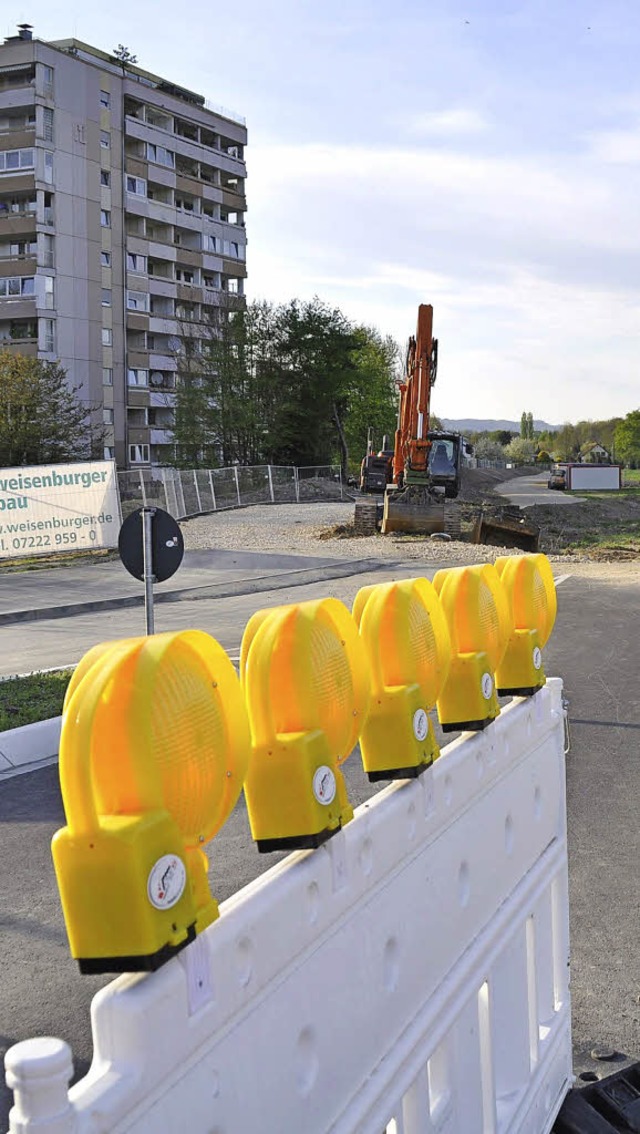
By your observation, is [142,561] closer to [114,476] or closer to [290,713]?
[290,713]

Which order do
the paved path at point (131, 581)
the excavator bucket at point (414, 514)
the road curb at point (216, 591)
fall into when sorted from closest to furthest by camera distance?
the road curb at point (216, 591)
the paved path at point (131, 581)
the excavator bucket at point (414, 514)

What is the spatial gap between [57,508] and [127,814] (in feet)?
85.3

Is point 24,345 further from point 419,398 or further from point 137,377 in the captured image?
point 419,398

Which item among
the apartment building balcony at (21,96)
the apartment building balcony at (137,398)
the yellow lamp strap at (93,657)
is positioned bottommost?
the yellow lamp strap at (93,657)

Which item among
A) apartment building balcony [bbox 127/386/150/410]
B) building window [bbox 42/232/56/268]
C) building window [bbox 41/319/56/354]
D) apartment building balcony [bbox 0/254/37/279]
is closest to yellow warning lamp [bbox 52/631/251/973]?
building window [bbox 41/319/56/354]

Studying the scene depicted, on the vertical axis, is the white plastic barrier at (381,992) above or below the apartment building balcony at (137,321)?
below

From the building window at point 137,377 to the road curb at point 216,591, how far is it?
5769 centimetres

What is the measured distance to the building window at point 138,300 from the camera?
79.8 m

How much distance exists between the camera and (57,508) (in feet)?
88.3

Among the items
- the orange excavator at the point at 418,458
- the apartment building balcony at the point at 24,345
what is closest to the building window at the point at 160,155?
the apartment building balcony at the point at 24,345

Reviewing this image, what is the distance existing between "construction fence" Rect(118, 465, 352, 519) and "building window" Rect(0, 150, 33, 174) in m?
32.5

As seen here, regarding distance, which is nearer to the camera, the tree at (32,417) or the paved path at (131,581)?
the paved path at (131,581)

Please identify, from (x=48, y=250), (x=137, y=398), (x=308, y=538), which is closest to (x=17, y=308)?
(x=48, y=250)

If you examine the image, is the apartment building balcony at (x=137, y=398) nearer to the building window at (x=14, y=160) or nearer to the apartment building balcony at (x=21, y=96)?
the building window at (x=14, y=160)
